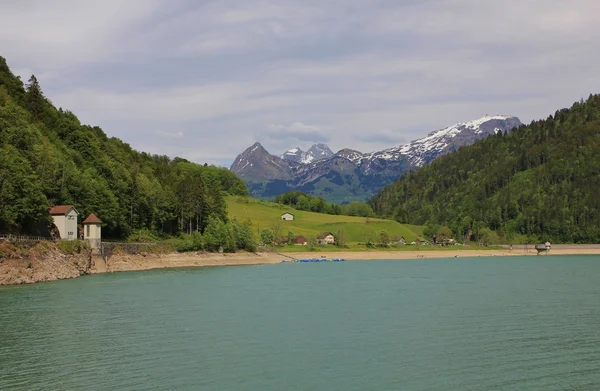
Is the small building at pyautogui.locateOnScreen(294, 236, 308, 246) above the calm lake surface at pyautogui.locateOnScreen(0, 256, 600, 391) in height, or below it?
above

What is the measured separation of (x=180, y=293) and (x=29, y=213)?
30210 millimetres

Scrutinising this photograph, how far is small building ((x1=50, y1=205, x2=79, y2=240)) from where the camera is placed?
97250 millimetres

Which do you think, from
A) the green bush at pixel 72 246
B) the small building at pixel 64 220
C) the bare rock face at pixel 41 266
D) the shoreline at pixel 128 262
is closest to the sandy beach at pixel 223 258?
the shoreline at pixel 128 262

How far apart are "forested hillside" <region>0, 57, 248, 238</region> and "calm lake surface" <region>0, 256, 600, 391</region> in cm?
1769

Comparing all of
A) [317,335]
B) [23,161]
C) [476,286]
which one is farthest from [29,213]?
[476,286]

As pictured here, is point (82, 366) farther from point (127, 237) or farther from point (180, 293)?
point (127, 237)

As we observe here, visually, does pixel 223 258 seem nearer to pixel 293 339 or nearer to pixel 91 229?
pixel 91 229

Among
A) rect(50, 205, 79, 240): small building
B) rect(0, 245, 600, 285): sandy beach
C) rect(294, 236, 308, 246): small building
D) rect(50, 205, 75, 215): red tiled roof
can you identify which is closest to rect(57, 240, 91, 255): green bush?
rect(0, 245, 600, 285): sandy beach

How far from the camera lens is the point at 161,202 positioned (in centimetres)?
13350

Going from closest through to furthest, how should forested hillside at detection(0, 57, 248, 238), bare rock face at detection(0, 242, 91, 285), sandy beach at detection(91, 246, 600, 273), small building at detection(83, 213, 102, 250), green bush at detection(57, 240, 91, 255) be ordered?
1. bare rock face at detection(0, 242, 91, 285)
2. forested hillside at detection(0, 57, 248, 238)
3. green bush at detection(57, 240, 91, 255)
4. small building at detection(83, 213, 102, 250)
5. sandy beach at detection(91, 246, 600, 273)

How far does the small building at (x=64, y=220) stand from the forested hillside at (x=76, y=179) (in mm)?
1990

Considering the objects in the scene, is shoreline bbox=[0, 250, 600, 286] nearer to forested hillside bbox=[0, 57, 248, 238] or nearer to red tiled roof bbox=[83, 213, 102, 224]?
red tiled roof bbox=[83, 213, 102, 224]

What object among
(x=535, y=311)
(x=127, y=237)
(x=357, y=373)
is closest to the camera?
(x=357, y=373)

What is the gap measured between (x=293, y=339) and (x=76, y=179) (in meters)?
73.7
